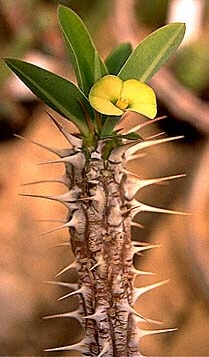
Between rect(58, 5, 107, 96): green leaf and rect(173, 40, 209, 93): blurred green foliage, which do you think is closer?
rect(58, 5, 107, 96): green leaf

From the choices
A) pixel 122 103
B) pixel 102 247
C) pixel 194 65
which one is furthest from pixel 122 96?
pixel 194 65

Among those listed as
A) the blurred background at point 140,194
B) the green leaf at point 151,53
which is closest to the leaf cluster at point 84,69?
the green leaf at point 151,53

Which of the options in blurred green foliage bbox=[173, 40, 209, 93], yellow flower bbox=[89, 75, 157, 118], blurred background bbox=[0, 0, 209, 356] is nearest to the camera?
yellow flower bbox=[89, 75, 157, 118]

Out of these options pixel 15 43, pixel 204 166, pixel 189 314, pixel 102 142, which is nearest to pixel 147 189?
pixel 204 166

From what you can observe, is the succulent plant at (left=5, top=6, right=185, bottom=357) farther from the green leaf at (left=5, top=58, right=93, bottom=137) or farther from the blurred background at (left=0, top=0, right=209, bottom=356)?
the blurred background at (left=0, top=0, right=209, bottom=356)

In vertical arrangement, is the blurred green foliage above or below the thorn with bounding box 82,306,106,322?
above

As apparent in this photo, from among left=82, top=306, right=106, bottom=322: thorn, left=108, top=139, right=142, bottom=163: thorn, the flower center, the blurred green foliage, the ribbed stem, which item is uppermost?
the blurred green foliage

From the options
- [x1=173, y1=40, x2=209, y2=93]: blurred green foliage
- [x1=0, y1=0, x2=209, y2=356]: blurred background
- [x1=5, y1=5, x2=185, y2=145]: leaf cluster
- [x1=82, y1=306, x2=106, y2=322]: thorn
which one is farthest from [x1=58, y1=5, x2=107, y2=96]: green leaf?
[x1=173, y1=40, x2=209, y2=93]: blurred green foliage
